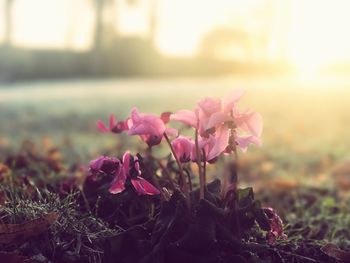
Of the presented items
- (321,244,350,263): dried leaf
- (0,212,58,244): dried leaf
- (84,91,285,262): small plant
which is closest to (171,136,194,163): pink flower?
(84,91,285,262): small plant

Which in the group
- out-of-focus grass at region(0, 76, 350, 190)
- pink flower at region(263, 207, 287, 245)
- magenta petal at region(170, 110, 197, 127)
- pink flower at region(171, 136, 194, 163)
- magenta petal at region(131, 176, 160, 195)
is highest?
magenta petal at region(170, 110, 197, 127)

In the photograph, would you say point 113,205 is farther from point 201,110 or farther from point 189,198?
point 201,110

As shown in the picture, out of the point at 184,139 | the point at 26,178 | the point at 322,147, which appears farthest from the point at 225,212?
the point at 322,147

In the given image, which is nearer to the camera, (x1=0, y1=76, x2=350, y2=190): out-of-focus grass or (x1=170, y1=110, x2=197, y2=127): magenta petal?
(x1=170, y1=110, x2=197, y2=127): magenta petal

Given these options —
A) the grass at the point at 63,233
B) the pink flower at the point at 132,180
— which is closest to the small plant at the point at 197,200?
the pink flower at the point at 132,180

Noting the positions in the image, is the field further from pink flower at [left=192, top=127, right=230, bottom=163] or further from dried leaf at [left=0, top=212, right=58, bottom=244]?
pink flower at [left=192, top=127, right=230, bottom=163]

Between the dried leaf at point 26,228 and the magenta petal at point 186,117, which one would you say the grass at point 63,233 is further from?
the magenta petal at point 186,117
